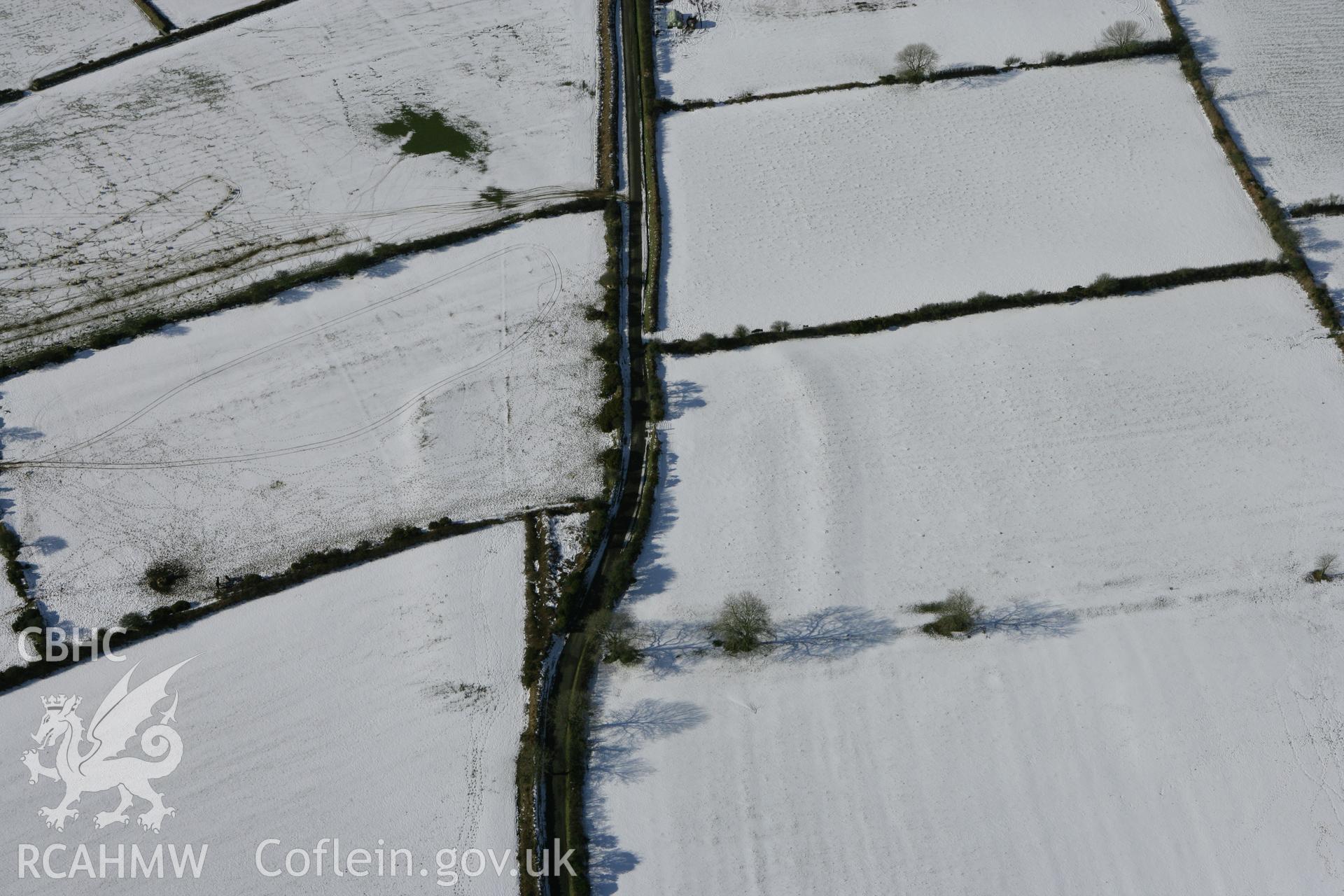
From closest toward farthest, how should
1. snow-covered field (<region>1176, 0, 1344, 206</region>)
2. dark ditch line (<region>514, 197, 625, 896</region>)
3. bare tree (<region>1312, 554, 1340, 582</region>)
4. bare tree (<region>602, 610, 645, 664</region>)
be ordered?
dark ditch line (<region>514, 197, 625, 896</region>) → bare tree (<region>602, 610, 645, 664</region>) → bare tree (<region>1312, 554, 1340, 582</region>) → snow-covered field (<region>1176, 0, 1344, 206</region>)

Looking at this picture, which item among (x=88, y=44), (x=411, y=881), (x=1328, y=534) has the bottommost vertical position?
(x=411, y=881)

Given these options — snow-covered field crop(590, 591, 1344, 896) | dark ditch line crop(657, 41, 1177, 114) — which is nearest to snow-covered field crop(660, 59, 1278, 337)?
dark ditch line crop(657, 41, 1177, 114)

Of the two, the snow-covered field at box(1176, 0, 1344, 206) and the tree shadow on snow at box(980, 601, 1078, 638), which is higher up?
the snow-covered field at box(1176, 0, 1344, 206)

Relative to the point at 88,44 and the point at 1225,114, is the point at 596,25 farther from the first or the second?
the point at 1225,114

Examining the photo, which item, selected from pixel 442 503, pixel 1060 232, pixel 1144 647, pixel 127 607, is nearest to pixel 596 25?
pixel 1060 232

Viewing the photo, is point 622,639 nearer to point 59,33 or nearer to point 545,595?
point 545,595

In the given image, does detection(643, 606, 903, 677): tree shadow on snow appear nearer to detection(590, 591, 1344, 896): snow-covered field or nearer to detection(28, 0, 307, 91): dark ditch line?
detection(590, 591, 1344, 896): snow-covered field
